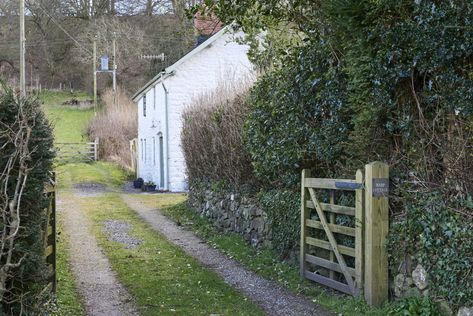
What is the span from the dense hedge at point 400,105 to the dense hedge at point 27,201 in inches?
→ 153

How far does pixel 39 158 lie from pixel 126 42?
4323 centimetres

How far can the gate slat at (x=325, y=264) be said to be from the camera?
769 centimetres

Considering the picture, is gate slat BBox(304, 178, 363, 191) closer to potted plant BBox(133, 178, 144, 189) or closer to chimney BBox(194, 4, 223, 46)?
chimney BBox(194, 4, 223, 46)

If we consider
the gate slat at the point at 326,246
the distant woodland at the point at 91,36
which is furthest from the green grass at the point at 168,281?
the distant woodland at the point at 91,36

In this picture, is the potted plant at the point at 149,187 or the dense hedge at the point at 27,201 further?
the potted plant at the point at 149,187

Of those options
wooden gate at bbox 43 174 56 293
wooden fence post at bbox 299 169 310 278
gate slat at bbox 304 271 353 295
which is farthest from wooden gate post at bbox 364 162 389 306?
wooden gate at bbox 43 174 56 293

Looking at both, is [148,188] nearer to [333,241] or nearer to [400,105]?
[333,241]

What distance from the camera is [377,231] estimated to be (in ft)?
22.9

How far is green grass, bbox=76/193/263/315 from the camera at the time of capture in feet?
25.1

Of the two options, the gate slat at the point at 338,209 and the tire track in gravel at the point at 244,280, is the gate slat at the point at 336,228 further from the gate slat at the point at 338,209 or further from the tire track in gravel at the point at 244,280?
the tire track in gravel at the point at 244,280

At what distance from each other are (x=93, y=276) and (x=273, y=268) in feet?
10.0

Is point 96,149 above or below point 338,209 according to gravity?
above

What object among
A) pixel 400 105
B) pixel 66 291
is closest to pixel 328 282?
pixel 400 105

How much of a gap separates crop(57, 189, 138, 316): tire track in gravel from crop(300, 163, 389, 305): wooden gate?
2.79 meters
